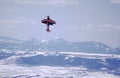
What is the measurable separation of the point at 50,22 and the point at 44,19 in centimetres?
161

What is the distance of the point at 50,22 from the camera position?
4744 centimetres

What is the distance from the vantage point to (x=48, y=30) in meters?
47.9

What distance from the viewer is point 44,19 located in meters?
48.5

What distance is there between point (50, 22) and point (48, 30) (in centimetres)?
149

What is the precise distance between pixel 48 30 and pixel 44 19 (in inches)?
84.3
